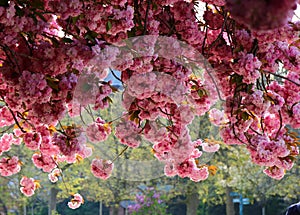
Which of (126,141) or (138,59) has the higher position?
(138,59)

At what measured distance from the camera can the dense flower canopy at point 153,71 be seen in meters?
1.86

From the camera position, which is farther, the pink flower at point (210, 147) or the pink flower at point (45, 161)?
the pink flower at point (45, 161)

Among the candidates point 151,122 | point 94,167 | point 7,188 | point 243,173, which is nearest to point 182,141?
point 151,122

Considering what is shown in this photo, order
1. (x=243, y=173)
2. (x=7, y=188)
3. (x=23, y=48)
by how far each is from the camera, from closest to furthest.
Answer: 1. (x=23, y=48)
2. (x=243, y=173)
3. (x=7, y=188)

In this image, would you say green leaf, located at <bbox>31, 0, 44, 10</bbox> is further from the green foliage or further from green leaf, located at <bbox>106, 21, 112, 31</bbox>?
the green foliage

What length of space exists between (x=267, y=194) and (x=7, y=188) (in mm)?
5476

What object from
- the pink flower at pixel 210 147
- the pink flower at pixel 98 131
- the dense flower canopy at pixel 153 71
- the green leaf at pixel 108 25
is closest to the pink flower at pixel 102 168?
the dense flower canopy at pixel 153 71

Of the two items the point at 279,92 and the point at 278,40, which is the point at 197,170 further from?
the point at 278,40

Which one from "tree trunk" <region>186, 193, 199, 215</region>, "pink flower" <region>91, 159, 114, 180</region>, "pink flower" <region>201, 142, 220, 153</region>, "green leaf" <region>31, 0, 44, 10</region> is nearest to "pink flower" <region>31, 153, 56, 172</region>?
"pink flower" <region>91, 159, 114, 180</region>

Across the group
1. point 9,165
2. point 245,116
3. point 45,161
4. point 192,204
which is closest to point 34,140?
point 45,161

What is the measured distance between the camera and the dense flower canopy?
1858mm

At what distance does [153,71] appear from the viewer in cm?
203

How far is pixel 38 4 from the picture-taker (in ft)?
6.07

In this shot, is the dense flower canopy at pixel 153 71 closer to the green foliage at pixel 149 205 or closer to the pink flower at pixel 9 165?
the pink flower at pixel 9 165
